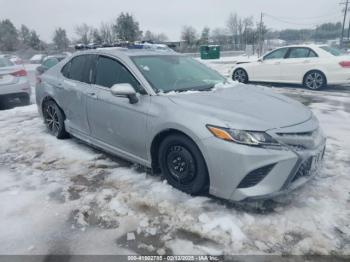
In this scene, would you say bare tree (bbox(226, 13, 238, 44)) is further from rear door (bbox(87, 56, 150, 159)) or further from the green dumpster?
rear door (bbox(87, 56, 150, 159))

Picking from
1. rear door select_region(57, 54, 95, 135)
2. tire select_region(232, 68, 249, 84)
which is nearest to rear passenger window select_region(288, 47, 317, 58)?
tire select_region(232, 68, 249, 84)

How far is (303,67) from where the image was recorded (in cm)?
1073

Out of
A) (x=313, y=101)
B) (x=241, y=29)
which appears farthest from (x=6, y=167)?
(x=241, y=29)

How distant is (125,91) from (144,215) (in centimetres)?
138

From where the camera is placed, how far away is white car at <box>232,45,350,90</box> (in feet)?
33.3

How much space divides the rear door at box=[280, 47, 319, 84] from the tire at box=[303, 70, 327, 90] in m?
0.16

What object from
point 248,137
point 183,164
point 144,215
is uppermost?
point 248,137

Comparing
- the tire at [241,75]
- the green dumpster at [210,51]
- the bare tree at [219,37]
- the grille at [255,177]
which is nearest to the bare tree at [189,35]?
the bare tree at [219,37]

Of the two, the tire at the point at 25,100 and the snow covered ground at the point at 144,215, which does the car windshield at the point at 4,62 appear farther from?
the snow covered ground at the point at 144,215

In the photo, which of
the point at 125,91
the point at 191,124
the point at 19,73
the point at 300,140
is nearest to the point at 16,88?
the point at 19,73

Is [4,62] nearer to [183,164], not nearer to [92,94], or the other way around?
[92,94]

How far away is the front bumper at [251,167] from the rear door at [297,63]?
27.1 ft

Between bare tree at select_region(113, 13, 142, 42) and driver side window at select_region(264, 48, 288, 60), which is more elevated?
bare tree at select_region(113, 13, 142, 42)

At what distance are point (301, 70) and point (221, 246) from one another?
368 inches
